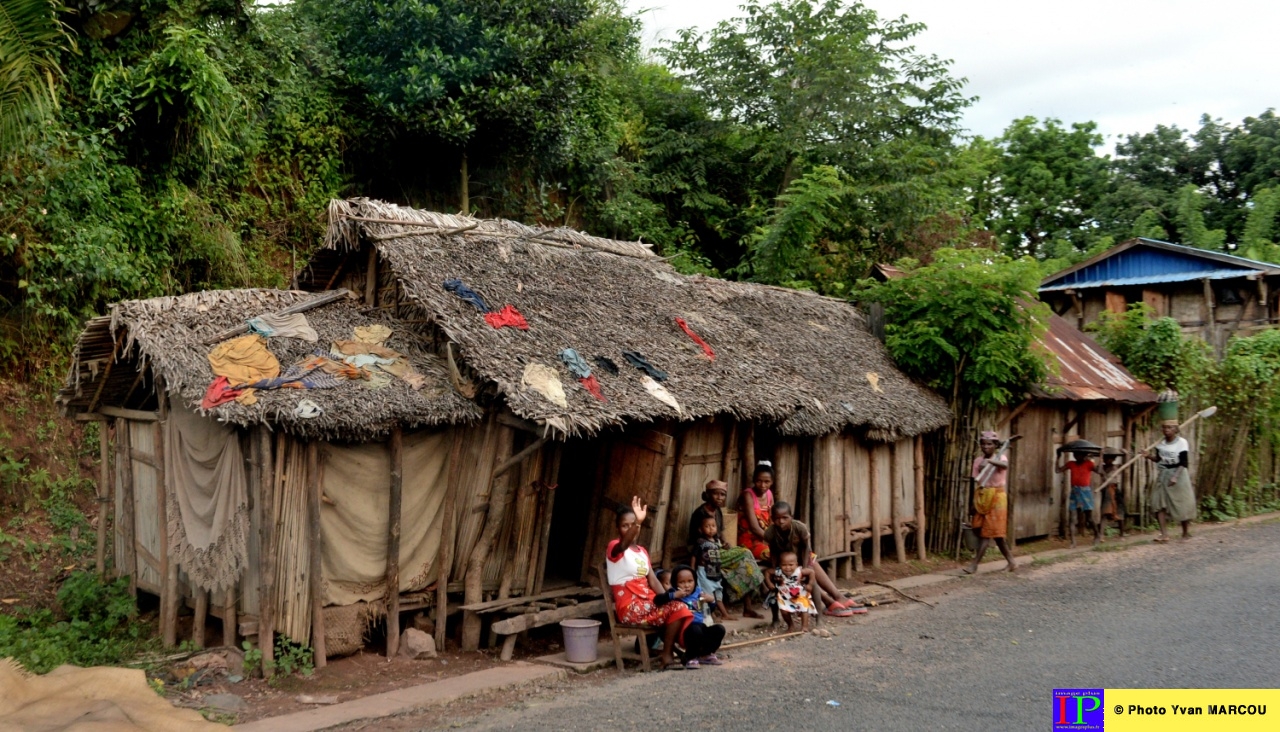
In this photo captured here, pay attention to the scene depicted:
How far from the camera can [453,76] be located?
656 inches

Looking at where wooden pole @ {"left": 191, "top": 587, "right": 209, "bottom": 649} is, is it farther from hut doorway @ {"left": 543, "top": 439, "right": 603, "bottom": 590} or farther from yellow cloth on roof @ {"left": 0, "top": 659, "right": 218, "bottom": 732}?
hut doorway @ {"left": 543, "top": 439, "right": 603, "bottom": 590}

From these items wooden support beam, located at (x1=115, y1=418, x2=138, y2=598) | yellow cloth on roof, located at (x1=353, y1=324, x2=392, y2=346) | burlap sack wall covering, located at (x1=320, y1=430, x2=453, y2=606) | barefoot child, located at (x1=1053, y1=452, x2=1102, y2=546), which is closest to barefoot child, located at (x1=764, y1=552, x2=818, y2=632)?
burlap sack wall covering, located at (x1=320, y1=430, x2=453, y2=606)

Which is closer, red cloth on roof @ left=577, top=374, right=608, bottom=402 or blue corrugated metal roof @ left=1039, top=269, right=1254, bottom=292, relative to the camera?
red cloth on roof @ left=577, top=374, right=608, bottom=402

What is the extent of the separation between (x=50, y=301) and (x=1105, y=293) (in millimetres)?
21125

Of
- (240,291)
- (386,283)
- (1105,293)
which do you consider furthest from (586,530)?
(1105,293)

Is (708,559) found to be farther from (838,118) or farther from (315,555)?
(838,118)

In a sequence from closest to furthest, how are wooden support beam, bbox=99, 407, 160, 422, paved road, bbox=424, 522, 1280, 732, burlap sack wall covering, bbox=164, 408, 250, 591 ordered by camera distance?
paved road, bbox=424, 522, 1280, 732
burlap sack wall covering, bbox=164, 408, 250, 591
wooden support beam, bbox=99, 407, 160, 422

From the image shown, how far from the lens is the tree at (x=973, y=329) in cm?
1348

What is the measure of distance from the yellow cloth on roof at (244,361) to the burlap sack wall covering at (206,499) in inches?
18.8

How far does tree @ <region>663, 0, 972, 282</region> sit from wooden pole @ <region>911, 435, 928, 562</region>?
21.2 feet

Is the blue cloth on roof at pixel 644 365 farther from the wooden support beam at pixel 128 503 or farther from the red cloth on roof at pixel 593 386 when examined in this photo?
the wooden support beam at pixel 128 503

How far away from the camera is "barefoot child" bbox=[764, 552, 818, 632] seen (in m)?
9.53

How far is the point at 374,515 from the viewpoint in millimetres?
8328

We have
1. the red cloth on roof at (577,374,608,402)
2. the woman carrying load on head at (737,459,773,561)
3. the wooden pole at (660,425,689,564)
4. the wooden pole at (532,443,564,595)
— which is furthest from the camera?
the woman carrying load on head at (737,459,773,561)
